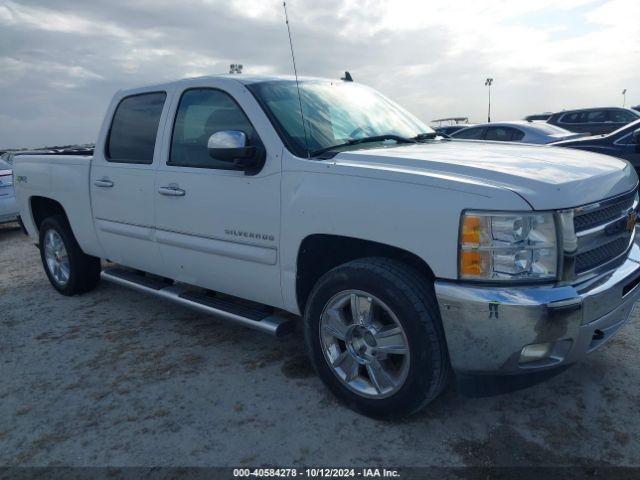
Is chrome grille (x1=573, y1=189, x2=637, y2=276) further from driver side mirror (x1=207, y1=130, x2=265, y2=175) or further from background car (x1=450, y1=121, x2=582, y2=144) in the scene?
background car (x1=450, y1=121, x2=582, y2=144)

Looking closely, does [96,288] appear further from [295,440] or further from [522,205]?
[522,205]

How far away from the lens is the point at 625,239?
307 centimetres

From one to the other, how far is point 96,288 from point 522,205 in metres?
4.55

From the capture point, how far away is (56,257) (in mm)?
5465

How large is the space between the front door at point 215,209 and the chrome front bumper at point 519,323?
1195mm

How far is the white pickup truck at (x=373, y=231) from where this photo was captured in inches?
95.5

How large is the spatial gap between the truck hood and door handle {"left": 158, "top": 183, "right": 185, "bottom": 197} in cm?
125

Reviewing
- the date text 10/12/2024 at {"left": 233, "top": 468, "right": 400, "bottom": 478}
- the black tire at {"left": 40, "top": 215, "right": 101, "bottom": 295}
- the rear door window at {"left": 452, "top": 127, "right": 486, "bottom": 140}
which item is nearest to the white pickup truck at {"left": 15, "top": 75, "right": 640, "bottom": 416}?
the date text 10/12/2024 at {"left": 233, "top": 468, "right": 400, "bottom": 478}

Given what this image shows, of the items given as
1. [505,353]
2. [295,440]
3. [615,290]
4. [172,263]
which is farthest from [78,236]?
[615,290]

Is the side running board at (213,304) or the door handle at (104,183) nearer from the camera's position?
the side running board at (213,304)

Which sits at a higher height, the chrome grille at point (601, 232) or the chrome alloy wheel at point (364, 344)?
the chrome grille at point (601, 232)

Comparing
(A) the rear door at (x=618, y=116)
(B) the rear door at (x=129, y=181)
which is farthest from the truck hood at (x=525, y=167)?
(A) the rear door at (x=618, y=116)

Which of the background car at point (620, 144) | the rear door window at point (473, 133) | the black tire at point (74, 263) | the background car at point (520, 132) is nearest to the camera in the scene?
the black tire at point (74, 263)

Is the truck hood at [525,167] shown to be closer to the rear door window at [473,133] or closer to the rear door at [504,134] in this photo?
the rear door at [504,134]
